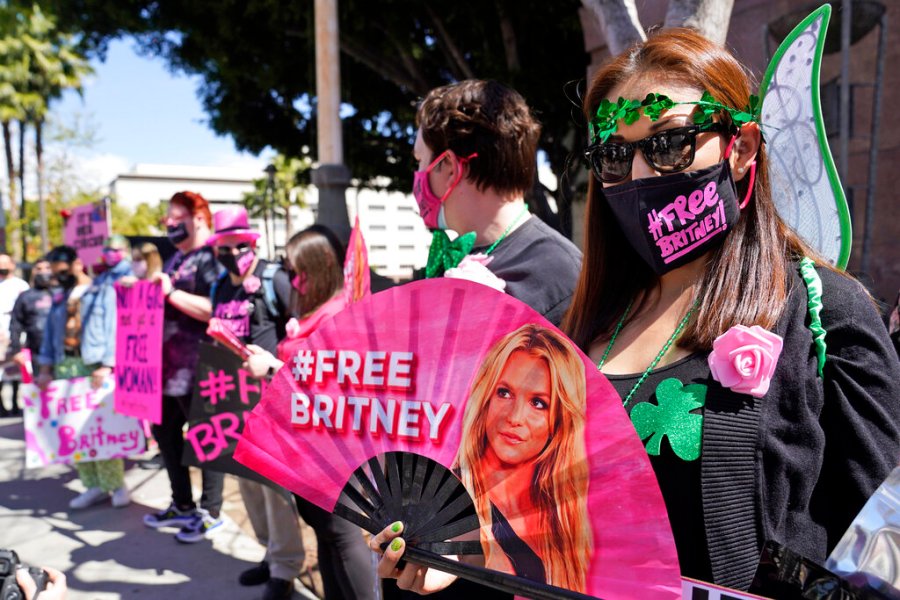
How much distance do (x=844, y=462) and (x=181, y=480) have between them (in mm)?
4265

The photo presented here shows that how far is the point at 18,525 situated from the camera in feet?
15.2

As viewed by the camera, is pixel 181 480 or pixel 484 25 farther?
pixel 484 25

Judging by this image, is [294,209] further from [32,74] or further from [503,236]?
[503,236]

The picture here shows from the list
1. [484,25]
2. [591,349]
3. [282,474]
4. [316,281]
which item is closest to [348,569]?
[316,281]

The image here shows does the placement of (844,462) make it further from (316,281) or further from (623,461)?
(316,281)

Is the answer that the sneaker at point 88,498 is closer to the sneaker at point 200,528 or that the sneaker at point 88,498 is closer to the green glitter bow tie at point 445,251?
the sneaker at point 200,528

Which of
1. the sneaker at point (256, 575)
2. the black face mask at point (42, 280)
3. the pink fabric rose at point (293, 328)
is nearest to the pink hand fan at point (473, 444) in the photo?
the pink fabric rose at point (293, 328)

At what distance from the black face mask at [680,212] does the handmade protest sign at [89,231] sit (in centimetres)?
522

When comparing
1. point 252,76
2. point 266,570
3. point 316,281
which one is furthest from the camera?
point 252,76

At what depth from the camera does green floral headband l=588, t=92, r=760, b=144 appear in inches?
43.4

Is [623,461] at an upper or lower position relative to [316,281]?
lower

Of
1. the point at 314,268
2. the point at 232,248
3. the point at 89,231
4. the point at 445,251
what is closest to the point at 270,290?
the point at 232,248

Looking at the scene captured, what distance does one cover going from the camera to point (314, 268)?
3.00 metres

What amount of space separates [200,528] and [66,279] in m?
2.90
